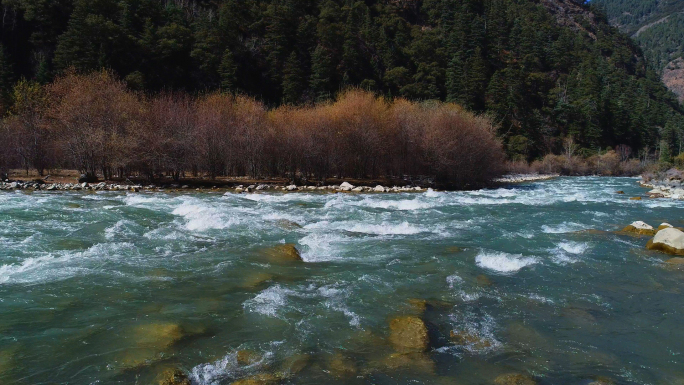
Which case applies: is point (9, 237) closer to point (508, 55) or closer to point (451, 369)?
point (451, 369)

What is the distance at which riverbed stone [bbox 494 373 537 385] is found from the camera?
20.3 ft

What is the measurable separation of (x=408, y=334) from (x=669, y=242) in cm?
1171

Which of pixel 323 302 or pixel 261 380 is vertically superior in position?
pixel 261 380

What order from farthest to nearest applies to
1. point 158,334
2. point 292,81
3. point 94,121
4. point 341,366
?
point 292,81 < point 94,121 < point 158,334 < point 341,366

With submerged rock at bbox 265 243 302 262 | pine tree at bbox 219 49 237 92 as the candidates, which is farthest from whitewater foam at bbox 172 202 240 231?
pine tree at bbox 219 49 237 92

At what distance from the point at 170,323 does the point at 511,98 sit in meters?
90.9

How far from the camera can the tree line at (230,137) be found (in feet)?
108

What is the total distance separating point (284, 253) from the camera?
12.8 metres

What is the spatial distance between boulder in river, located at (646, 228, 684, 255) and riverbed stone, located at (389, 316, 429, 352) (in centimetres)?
1102

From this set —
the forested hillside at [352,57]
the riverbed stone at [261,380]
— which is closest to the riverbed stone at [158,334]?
the riverbed stone at [261,380]

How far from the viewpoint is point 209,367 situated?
20.9ft

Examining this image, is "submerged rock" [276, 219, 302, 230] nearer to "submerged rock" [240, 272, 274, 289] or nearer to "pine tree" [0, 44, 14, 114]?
"submerged rock" [240, 272, 274, 289]

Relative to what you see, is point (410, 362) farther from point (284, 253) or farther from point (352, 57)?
point (352, 57)

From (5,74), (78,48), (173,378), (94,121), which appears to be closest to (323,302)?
(173,378)
